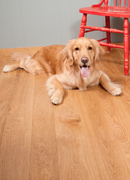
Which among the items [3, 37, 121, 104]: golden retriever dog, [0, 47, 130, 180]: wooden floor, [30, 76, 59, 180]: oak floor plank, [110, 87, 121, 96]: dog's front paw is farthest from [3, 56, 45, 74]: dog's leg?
[110, 87, 121, 96]: dog's front paw

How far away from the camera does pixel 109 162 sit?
101 cm

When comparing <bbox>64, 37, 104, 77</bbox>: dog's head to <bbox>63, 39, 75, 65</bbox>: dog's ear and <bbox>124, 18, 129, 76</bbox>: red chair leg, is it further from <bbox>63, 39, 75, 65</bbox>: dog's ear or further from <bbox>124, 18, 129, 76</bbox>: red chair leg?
<bbox>124, 18, 129, 76</bbox>: red chair leg

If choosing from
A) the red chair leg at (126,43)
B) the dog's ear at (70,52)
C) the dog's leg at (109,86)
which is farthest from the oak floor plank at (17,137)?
the red chair leg at (126,43)

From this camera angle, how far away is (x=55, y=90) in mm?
1709

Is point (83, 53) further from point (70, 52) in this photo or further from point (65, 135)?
point (65, 135)

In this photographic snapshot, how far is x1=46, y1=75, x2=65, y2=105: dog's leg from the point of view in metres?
1.57

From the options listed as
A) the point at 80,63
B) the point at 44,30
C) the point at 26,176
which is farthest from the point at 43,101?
the point at 44,30

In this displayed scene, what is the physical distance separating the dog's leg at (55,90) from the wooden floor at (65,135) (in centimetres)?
5

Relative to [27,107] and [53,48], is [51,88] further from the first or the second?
[53,48]

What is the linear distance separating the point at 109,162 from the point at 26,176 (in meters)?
0.42

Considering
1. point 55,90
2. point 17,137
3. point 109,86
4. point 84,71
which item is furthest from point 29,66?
point 17,137

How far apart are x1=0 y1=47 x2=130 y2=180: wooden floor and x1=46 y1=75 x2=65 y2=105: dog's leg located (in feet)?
0.16

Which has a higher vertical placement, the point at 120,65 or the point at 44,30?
the point at 44,30

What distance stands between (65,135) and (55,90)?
56cm
